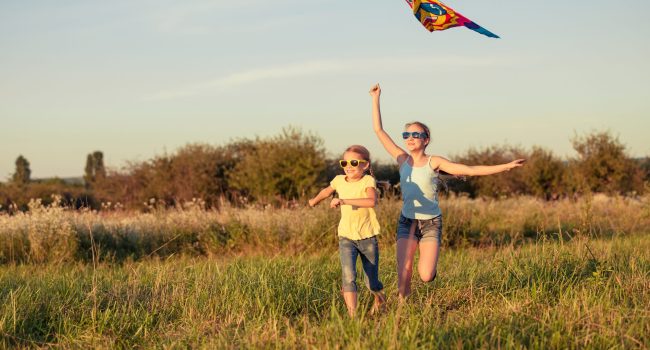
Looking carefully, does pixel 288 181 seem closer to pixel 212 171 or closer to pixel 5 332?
pixel 212 171

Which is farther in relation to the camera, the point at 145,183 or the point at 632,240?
the point at 145,183

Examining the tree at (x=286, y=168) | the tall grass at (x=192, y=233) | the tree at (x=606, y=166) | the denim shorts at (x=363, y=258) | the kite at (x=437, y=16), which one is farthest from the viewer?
the tree at (x=606, y=166)

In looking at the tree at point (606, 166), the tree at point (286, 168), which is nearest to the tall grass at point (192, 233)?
the tree at point (286, 168)

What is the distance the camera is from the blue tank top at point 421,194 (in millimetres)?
6832

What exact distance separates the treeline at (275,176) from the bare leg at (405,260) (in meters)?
10.5

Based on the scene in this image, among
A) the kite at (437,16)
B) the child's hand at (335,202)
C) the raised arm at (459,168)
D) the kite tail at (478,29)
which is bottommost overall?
the child's hand at (335,202)

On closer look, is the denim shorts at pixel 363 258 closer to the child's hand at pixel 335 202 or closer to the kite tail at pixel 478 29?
the child's hand at pixel 335 202

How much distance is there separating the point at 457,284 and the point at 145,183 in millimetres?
18891

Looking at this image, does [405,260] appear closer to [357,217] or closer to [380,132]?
[357,217]

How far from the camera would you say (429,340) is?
5102mm

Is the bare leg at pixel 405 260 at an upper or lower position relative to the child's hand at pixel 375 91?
lower

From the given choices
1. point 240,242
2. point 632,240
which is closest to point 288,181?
point 240,242

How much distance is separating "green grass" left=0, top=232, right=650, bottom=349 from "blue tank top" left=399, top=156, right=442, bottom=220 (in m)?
0.82

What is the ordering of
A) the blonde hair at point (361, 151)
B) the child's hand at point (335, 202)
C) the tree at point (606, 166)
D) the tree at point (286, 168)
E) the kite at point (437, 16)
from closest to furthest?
1. the child's hand at point (335, 202)
2. the blonde hair at point (361, 151)
3. the kite at point (437, 16)
4. the tree at point (286, 168)
5. the tree at point (606, 166)
